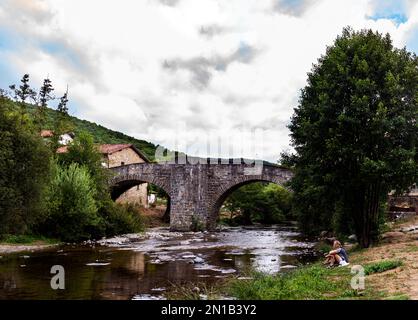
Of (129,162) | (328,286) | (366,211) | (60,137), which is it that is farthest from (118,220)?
(328,286)

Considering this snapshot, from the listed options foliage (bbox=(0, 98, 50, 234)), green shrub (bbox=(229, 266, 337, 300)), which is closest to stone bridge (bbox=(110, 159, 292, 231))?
foliage (bbox=(0, 98, 50, 234))

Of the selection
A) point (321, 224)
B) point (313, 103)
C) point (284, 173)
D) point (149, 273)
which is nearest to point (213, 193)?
point (284, 173)

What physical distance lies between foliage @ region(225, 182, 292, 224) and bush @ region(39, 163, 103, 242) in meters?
25.8

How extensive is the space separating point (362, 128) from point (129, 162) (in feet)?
123

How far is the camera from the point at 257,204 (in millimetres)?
51688

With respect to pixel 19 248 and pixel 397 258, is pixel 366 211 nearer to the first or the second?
pixel 397 258

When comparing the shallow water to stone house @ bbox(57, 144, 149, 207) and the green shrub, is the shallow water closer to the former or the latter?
the green shrub

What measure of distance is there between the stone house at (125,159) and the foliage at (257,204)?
1029 cm

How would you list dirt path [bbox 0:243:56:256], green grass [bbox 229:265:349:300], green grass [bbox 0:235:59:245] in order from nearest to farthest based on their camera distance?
green grass [bbox 229:265:349:300] < dirt path [bbox 0:243:56:256] < green grass [bbox 0:235:59:245]

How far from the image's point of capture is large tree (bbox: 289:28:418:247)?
1756 centimetres

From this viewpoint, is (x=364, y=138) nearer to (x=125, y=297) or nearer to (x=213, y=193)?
(x=125, y=297)

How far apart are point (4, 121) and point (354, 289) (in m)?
13.6
